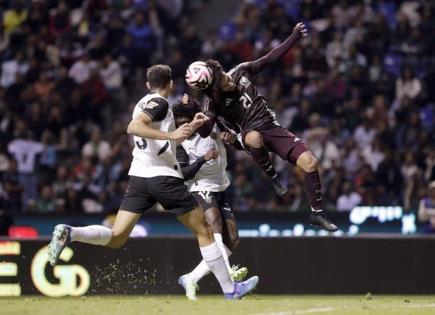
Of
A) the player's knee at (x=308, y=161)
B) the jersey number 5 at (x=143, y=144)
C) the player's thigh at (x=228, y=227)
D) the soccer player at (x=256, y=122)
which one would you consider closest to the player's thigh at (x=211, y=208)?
the player's thigh at (x=228, y=227)

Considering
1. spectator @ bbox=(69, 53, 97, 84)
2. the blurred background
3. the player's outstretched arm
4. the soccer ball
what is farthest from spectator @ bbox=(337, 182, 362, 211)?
the player's outstretched arm

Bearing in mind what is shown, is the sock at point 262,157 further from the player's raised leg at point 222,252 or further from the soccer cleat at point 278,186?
the player's raised leg at point 222,252

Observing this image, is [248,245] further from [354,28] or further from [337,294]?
[354,28]

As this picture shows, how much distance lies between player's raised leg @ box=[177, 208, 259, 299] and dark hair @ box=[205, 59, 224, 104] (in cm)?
134

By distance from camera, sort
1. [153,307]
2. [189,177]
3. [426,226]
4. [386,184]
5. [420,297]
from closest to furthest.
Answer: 1. [153,307]
2. [189,177]
3. [420,297]
4. [426,226]
5. [386,184]

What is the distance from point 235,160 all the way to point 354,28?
359cm

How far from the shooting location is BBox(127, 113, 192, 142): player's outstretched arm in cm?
1188

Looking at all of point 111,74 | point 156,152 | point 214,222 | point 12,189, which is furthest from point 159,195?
point 111,74

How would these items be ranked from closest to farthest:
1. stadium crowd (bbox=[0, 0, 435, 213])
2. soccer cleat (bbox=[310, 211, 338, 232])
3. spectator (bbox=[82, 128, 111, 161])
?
soccer cleat (bbox=[310, 211, 338, 232]), stadium crowd (bbox=[0, 0, 435, 213]), spectator (bbox=[82, 128, 111, 161])

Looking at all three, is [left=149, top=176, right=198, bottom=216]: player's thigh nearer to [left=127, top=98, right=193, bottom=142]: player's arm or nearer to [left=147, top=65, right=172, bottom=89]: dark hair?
[left=127, top=98, right=193, bottom=142]: player's arm

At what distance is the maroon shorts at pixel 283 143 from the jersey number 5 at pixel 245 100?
0.28 m

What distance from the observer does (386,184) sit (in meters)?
20.7

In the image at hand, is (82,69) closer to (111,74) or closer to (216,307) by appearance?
(111,74)

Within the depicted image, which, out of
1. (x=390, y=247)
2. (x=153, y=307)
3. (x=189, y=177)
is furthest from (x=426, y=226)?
(x=153, y=307)
